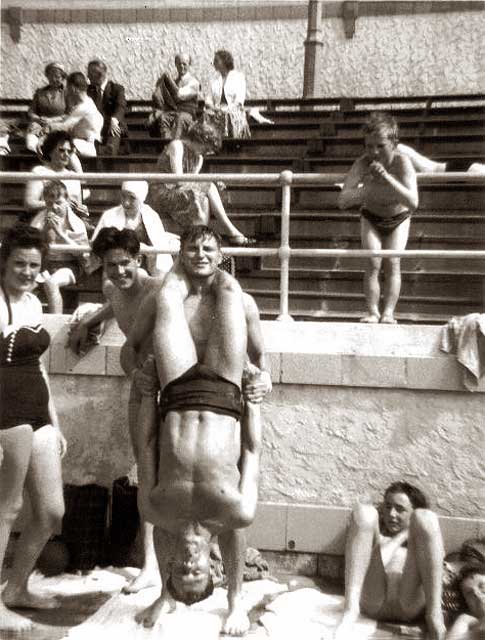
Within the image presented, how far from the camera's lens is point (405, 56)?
13539mm

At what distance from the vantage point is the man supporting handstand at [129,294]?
14.8 feet

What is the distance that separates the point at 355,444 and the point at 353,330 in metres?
0.75

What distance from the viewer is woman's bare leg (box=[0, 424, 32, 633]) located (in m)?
4.08

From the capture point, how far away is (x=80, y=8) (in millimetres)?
14602

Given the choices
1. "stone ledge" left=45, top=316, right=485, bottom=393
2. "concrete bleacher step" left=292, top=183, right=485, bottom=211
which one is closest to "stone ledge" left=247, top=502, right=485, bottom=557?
"stone ledge" left=45, top=316, right=485, bottom=393

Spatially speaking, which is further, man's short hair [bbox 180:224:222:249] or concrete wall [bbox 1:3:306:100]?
concrete wall [bbox 1:3:306:100]

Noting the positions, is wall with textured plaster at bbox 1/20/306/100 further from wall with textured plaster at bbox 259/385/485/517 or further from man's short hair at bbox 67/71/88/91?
wall with textured plaster at bbox 259/385/485/517

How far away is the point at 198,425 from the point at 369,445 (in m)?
1.93

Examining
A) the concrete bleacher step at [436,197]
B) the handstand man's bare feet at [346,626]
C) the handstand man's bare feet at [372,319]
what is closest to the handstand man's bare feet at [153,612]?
the handstand man's bare feet at [346,626]

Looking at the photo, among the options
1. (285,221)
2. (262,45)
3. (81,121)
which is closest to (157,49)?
(262,45)

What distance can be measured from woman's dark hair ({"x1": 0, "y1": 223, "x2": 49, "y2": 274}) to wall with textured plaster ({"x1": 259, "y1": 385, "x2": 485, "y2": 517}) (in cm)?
194

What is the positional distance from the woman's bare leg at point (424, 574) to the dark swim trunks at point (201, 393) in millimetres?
1436

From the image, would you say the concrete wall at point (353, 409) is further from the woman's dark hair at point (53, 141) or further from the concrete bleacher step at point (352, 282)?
the concrete bleacher step at point (352, 282)

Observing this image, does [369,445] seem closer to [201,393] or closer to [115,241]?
[201,393]
